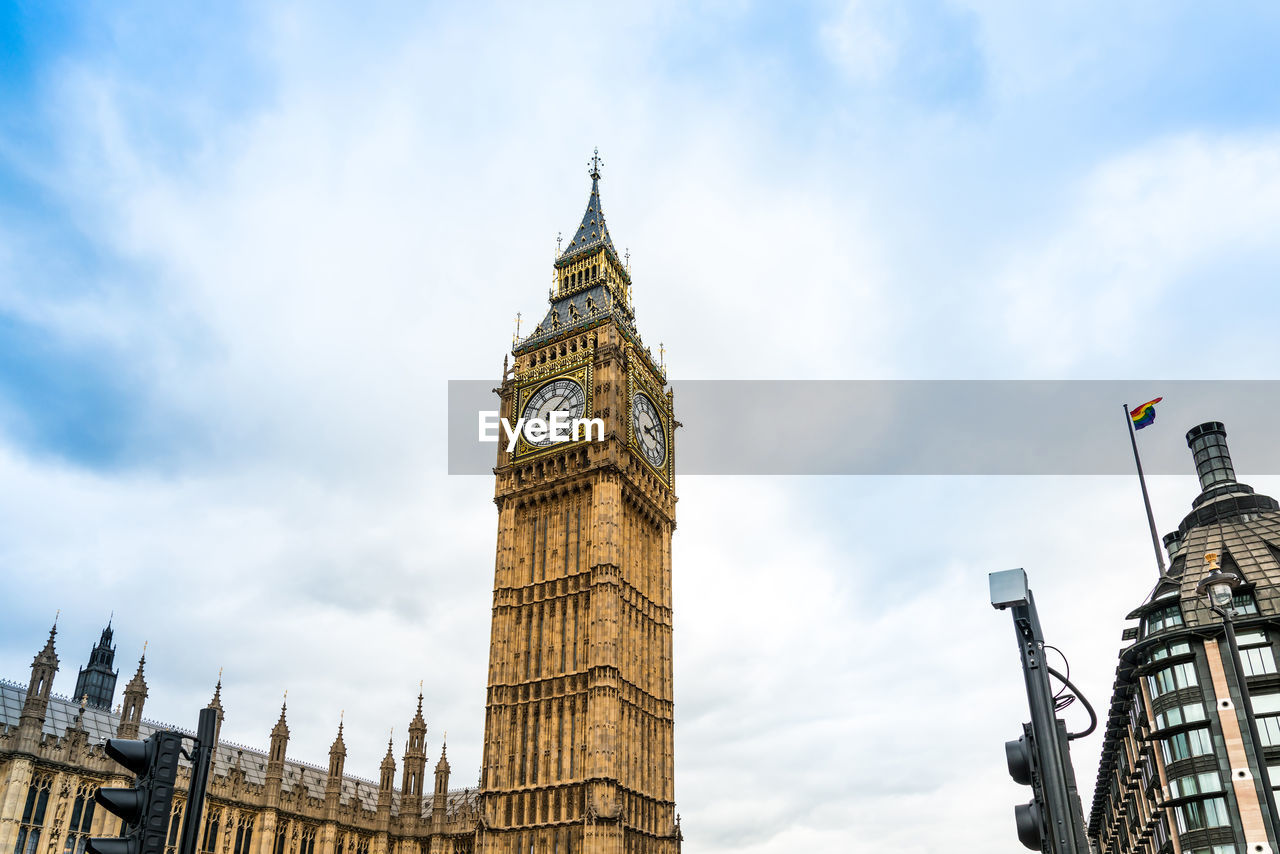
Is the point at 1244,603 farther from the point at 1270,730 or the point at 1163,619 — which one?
the point at 1270,730

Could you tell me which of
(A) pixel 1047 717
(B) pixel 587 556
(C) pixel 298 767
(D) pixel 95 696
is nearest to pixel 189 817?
(A) pixel 1047 717

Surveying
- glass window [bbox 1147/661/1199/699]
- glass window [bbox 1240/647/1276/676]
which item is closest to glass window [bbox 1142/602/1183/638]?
glass window [bbox 1147/661/1199/699]

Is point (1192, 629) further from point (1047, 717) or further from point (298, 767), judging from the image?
point (298, 767)

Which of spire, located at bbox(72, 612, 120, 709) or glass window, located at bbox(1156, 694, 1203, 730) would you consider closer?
glass window, located at bbox(1156, 694, 1203, 730)

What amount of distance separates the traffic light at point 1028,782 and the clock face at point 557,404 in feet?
237

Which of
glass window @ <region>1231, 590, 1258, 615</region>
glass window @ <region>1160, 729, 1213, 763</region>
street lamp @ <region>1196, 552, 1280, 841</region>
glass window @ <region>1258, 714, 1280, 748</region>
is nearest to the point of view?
street lamp @ <region>1196, 552, 1280, 841</region>

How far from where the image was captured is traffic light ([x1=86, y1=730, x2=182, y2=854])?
1204 cm

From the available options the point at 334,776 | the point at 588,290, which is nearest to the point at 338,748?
the point at 334,776

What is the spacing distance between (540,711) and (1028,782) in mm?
Result: 64949

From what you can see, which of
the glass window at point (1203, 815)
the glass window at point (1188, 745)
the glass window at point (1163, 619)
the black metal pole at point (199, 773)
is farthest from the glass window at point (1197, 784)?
the black metal pole at point (199, 773)

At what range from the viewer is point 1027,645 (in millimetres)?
12000

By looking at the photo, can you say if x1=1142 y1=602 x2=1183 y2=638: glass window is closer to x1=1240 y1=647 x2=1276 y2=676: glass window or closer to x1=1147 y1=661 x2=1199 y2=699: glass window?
x1=1147 y1=661 x2=1199 y2=699: glass window

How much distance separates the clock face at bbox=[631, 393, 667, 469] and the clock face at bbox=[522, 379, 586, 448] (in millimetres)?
4950

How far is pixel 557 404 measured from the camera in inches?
3410
